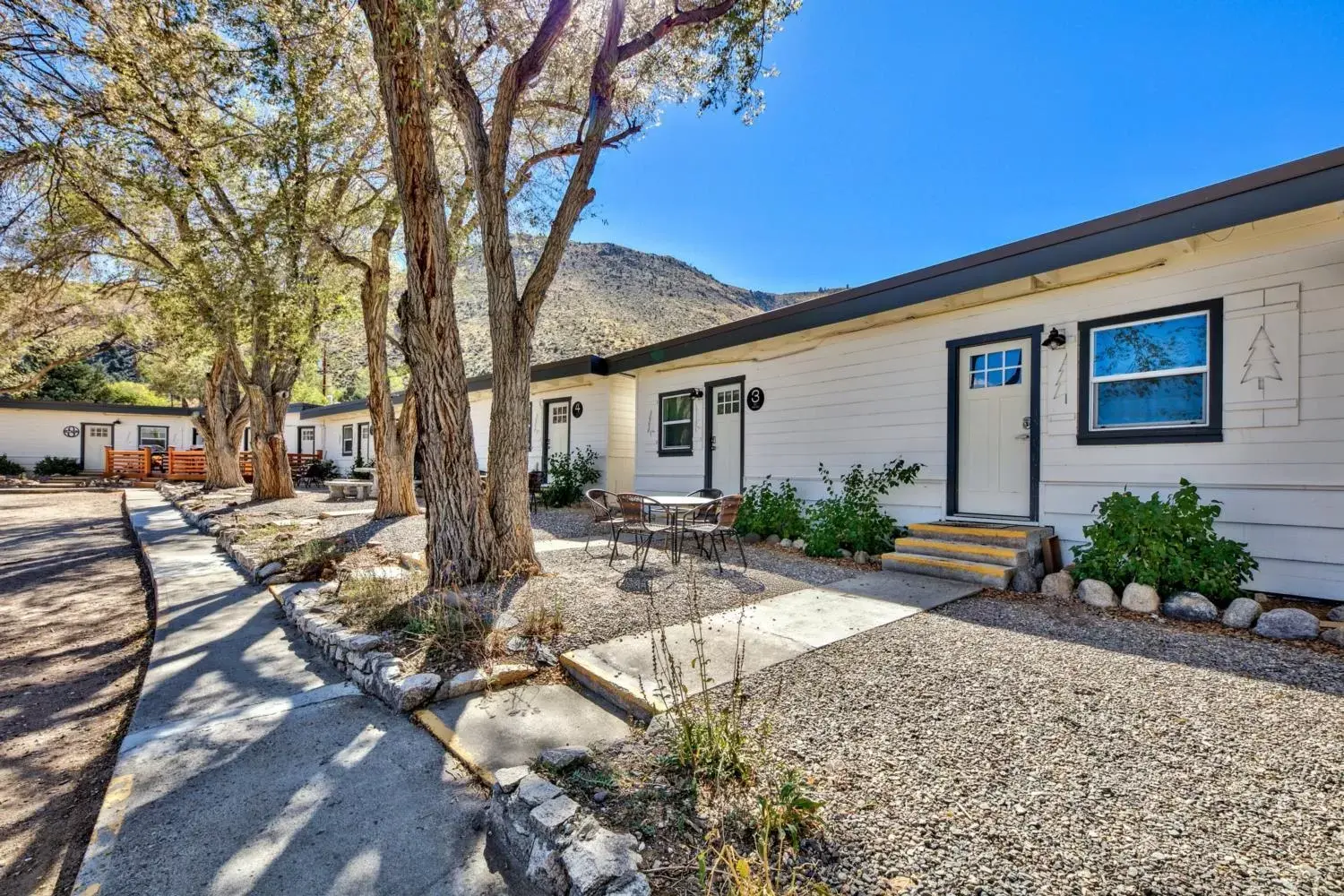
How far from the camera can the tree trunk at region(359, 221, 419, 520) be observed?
8.98 m

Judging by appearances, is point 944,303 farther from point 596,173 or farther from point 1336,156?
point 596,173

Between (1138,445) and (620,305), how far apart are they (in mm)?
43158

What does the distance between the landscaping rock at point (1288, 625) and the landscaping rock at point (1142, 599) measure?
21.5 inches

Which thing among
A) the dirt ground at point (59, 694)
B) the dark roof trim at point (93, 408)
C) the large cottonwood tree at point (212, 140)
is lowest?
the dirt ground at point (59, 694)

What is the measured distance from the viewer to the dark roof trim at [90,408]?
21484mm

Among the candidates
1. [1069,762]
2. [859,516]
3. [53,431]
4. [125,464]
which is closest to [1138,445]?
[859,516]

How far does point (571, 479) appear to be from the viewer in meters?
11.7

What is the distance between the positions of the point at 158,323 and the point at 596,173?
12982 mm

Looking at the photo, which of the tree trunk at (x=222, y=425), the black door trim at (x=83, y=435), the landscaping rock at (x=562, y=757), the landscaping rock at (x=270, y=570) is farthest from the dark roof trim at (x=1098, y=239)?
the black door trim at (x=83, y=435)

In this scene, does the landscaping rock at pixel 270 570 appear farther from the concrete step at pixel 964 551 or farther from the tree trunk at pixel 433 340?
the concrete step at pixel 964 551

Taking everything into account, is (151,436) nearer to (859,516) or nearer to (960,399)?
(859,516)

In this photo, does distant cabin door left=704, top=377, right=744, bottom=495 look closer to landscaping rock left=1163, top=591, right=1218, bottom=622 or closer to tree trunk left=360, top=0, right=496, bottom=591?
tree trunk left=360, top=0, right=496, bottom=591

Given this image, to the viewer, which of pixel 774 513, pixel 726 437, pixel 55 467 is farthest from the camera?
pixel 55 467

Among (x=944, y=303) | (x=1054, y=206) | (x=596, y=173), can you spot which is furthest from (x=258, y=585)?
(x=1054, y=206)
